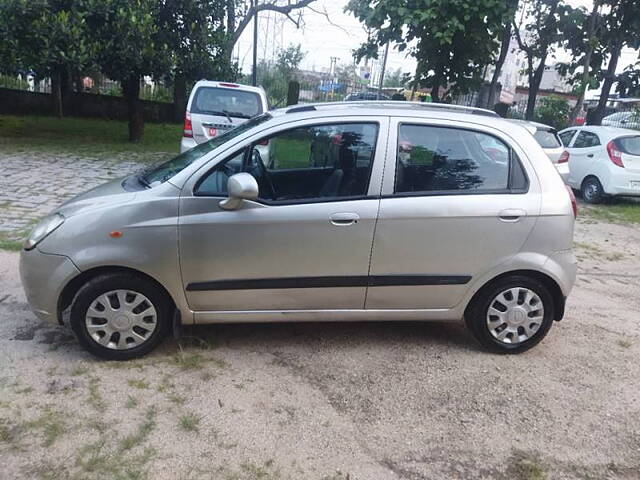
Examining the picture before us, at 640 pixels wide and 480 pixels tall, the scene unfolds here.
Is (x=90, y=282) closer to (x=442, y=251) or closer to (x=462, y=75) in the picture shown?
Result: (x=442, y=251)

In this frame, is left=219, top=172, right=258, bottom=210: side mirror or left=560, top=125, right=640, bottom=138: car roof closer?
left=219, top=172, right=258, bottom=210: side mirror

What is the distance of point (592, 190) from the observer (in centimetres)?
1087

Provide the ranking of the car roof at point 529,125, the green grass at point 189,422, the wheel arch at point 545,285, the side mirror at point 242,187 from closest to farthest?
the green grass at point 189,422 < the side mirror at point 242,187 < the wheel arch at point 545,285 < the car roof at point 529,125

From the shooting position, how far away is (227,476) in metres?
2.60

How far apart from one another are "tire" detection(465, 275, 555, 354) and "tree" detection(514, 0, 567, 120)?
1517cm

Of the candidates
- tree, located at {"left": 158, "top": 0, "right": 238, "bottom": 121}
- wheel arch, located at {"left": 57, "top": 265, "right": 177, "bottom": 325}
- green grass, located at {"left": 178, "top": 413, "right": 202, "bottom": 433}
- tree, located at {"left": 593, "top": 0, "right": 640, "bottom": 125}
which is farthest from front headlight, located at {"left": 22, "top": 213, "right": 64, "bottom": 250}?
tree, located at {"left": 593, "top": 0, "right": 640, "bottom": 125}

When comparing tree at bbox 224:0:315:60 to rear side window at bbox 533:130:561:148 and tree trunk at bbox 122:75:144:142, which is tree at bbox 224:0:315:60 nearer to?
tree trunk at bbox 122:75:144:142

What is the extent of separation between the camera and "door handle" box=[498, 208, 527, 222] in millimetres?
3656

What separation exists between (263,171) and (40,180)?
676 cm

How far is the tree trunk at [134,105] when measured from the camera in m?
14.4

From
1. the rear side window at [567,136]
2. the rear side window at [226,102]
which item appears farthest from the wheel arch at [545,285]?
the rear side window at [567,136]

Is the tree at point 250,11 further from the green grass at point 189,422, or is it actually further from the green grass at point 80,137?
the green grass at point 189,422

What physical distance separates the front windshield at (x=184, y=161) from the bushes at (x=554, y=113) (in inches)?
845

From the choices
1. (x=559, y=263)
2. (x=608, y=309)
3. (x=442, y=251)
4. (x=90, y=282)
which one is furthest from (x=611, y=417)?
(x=90, y=282)
